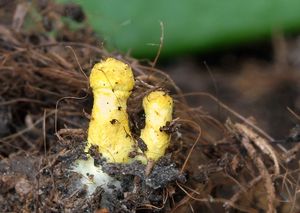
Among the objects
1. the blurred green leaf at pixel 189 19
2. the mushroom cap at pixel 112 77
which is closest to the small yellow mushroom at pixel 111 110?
the mushroom cap at pixel 112 77

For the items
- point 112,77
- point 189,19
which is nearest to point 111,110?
point 112,77

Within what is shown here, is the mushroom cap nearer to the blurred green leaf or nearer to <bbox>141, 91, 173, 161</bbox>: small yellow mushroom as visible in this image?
<bbox>141, 91, 173, 161</bbox>: small yellow mushroom

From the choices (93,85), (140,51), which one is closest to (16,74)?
(93,85)

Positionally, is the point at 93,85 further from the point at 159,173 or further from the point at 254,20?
the point at 254,20

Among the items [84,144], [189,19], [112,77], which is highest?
[112,77]

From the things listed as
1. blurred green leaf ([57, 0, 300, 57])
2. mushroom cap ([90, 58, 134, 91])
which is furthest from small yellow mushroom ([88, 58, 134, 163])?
blurred green leaf ([57, 0, 300, 57])

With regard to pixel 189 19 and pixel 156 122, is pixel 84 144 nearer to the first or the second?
pixel 156 122
